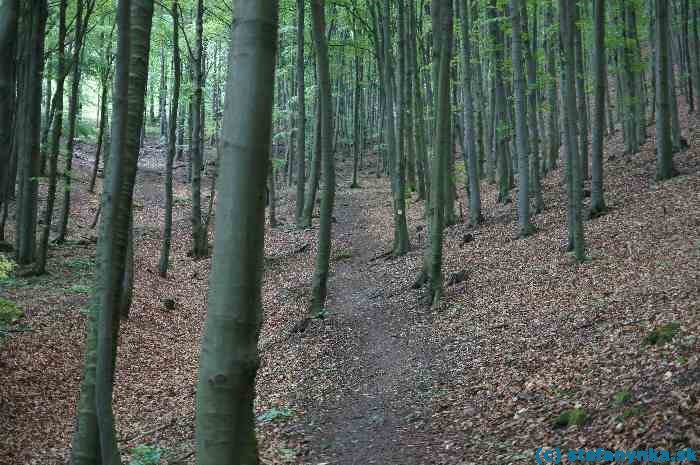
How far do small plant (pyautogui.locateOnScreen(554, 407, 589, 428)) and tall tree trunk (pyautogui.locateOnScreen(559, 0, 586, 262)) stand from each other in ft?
21.2

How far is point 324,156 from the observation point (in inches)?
475

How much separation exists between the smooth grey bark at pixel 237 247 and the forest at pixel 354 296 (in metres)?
0.01

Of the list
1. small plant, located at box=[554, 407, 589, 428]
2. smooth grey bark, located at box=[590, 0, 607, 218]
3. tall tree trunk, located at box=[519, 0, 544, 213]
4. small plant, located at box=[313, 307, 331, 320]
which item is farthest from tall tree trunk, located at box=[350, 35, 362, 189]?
small plant, located at box=[554, 407, 589, 428]

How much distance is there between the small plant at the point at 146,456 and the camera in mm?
6391

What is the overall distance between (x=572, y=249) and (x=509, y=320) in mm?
3634

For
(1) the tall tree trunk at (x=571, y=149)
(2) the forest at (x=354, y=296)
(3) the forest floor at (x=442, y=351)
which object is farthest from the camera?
(1) the tall tree trunk at (x=571, y=149)

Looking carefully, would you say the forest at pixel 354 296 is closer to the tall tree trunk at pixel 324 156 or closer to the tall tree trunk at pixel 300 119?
the tall tree trunk at pixel 324 156

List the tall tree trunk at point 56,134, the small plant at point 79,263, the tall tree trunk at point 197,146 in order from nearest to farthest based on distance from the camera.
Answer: the tall tree trunk at point 56,134 → the small plant at point 79,263 → the tall tree trunk at point 197,146

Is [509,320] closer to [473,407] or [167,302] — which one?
[473,407]

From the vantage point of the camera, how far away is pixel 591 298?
937 centimetres

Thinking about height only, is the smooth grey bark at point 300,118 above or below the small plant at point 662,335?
above

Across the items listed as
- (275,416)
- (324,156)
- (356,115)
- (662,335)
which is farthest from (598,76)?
(356,115)

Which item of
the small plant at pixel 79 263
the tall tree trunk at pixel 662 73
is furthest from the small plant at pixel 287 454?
the tall tree trunk at pixel 662 73

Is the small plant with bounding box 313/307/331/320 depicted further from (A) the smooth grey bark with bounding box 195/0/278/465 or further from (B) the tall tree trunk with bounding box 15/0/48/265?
(A) the smooth grey bark with bounding box 195/0/278/465
